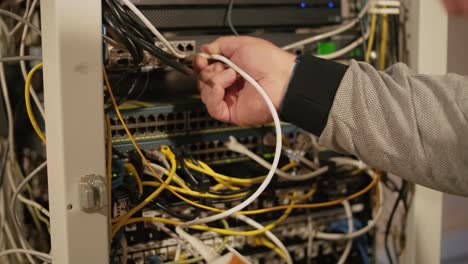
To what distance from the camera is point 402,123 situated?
2.65 feet

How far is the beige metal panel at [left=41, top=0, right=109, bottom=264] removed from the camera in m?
0.66

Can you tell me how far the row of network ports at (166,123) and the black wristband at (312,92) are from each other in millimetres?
168

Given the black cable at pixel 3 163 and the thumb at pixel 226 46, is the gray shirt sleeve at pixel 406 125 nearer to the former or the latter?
the thumb at pixel 226 46

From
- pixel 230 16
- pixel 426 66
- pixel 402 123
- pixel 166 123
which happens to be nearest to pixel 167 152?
pixel 166 123

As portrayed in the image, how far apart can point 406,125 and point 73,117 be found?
437 millimetres

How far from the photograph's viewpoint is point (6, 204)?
1.02 metres

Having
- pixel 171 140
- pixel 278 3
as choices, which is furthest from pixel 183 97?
pixel 278 3

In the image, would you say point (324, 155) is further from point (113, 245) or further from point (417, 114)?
point (113, 245)

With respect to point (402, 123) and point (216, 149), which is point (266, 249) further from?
point (402, 123)

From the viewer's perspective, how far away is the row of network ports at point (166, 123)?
0.91 m

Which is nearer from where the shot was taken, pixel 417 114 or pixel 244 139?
pixel 417 114

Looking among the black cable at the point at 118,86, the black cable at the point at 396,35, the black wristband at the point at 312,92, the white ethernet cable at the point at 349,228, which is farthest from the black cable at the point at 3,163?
the black cable at the point at 396,35

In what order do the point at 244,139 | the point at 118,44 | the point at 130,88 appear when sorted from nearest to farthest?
the point at 118,44
the point at 130,88
the point at 244,139

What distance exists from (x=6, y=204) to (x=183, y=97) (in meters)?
0.35
